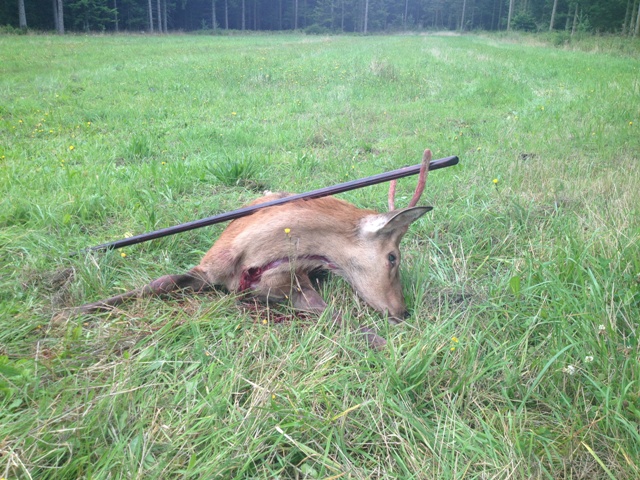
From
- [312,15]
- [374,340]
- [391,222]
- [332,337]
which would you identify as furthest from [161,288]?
[312,15]

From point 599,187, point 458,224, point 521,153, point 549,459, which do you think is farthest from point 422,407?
point 521,153

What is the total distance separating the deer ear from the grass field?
0.38m

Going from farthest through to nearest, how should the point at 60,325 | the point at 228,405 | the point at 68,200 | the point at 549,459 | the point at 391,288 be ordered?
the point at 68,200 → the point at 391,288 → the point at 60,325 → the point at 228,405 → the point at 549,459

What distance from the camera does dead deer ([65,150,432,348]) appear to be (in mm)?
2463

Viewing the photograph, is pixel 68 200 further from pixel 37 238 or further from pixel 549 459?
pixel 549 459

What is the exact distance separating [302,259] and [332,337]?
0.44 metres

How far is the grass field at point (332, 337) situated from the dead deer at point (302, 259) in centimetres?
10

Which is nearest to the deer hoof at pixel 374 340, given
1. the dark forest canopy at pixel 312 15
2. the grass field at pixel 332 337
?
the grass field at pixel 332 337

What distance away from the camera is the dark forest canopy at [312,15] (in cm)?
Result: 3784

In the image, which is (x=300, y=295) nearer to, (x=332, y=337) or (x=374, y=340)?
(x=332, y=337)

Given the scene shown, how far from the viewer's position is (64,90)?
973cm

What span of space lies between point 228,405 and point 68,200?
2.74 meters

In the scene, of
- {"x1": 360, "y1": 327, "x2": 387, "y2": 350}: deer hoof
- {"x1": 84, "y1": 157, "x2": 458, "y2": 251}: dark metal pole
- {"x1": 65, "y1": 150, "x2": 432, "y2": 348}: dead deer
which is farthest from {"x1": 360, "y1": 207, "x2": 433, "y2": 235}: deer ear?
{"x1": 360, "y1": 327, "x2": 387, "y2": 350}: deer hoof

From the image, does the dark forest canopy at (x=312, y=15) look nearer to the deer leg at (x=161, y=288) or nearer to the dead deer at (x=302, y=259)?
the dead deer at (x=302, y=259)
